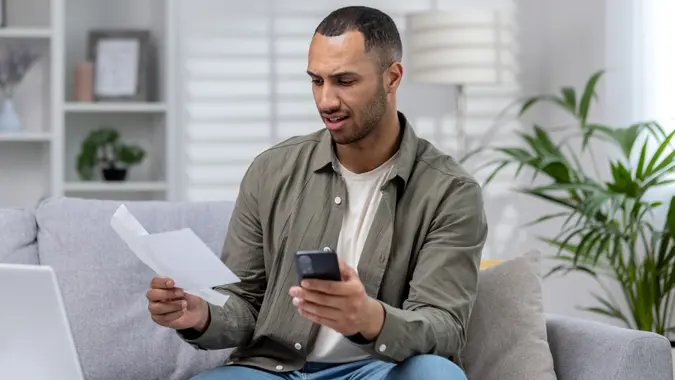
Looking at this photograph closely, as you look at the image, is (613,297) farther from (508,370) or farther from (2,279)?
(2,279)

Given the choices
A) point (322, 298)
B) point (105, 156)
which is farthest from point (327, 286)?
point (105, 156)

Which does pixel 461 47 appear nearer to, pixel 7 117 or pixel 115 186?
pixel 115 186

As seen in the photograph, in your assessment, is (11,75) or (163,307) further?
(11,75)

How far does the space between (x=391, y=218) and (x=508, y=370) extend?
41 centimetres

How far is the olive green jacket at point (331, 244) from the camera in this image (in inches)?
79.1

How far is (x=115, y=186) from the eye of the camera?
13.8 ft

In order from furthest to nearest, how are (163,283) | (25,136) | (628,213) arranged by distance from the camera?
(25,136) → (628,213) → (163,283)

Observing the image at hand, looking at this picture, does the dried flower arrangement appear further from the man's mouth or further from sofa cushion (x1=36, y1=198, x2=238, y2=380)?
the man's mouth

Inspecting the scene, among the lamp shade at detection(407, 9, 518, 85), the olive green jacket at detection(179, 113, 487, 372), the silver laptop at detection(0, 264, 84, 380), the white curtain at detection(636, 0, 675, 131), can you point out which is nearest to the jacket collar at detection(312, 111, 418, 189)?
the olive green jacket at detection(179, 113, 487, 372)

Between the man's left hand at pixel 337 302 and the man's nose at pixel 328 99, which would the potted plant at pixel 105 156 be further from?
the man's left hand at pixel 337 302

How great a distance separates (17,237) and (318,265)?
1.07 m

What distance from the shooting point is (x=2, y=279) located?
138 centimetres

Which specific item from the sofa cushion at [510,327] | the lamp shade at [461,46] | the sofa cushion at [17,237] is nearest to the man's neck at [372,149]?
the sofa cushion at [510,327]

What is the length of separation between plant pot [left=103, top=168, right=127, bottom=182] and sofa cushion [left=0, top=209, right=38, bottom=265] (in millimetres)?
1819
